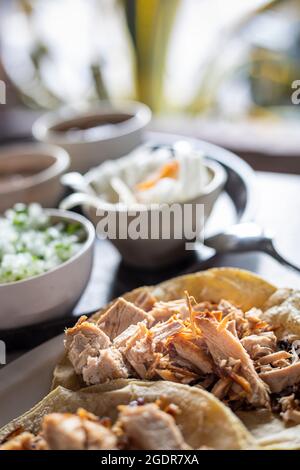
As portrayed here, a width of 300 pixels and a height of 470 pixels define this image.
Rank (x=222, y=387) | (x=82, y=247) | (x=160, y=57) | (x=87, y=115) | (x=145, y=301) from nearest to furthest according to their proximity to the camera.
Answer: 1. (x=222, y=387)
2. (x=145, y=301)
3. (x=82, y=247)
4. (x=87, y=115)
5. (x=160, y=57)

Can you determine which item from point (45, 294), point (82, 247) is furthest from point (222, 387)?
point (82, 247)

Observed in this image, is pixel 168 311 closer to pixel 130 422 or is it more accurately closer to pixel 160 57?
pixel 130 422

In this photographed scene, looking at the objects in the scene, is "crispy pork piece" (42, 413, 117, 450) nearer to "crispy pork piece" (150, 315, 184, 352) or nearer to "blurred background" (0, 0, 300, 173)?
"crispy pork piece" (150, 315, 184, 352)

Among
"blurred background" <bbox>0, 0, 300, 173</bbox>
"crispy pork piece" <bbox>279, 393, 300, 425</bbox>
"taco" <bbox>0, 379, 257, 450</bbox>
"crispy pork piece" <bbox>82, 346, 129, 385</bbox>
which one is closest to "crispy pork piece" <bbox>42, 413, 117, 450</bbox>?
"taco" <bbox>0, 379, 257, 450</bbox>

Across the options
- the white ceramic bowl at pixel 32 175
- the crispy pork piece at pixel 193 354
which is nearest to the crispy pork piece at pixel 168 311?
the crispy pork piece at pixel 193 354

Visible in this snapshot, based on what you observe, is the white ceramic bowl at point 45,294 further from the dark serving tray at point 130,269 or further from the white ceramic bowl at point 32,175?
the white ceramic bowl at point 32,175
